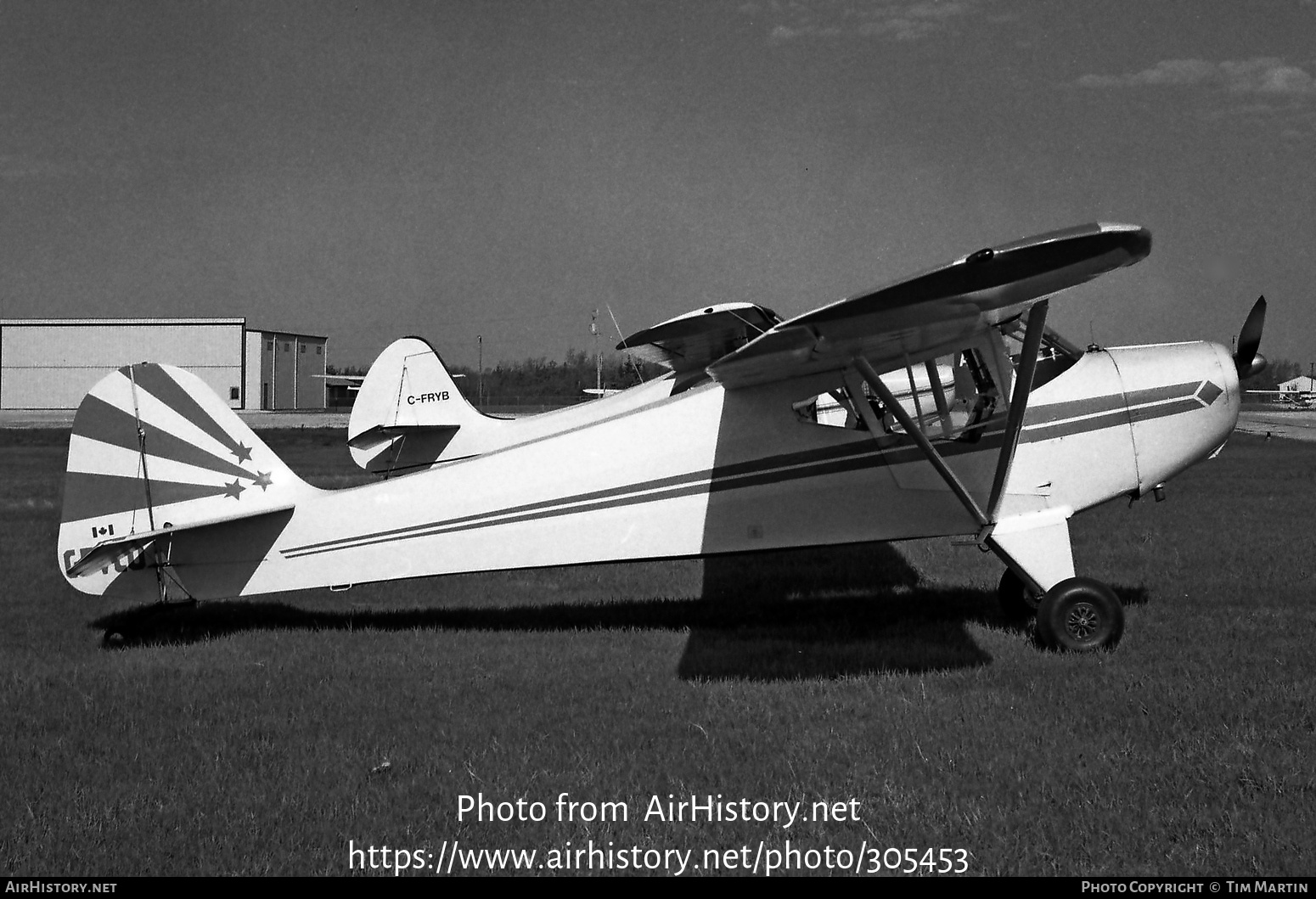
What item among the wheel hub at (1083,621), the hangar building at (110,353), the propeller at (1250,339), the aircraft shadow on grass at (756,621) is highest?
the hangar building at (110,353)

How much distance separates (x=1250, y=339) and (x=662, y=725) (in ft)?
17.5

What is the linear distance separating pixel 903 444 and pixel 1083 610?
1.59 m

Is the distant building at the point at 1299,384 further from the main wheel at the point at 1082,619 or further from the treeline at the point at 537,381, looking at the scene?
the main wheel at the point at 1082,619

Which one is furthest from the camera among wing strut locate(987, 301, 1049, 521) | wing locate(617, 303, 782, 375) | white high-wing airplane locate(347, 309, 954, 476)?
white high-wing airplane locate(347, 309, 954, 476)

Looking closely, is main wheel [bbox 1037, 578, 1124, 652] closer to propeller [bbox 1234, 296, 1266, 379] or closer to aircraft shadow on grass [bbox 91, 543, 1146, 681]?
aircraft shadow on grass [bbox 91, 543, 1146, 681]

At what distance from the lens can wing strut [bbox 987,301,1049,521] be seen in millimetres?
6234

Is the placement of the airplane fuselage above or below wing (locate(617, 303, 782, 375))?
below

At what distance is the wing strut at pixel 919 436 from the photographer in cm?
624

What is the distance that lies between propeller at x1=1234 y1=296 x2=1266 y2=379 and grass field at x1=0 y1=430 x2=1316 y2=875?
186cm

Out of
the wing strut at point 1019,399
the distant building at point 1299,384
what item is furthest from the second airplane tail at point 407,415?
the distant building at point 1299,384

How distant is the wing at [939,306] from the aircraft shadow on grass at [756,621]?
6.32 ft

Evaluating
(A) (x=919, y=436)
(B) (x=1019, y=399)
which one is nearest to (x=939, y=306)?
(A) (x=919, y=436)

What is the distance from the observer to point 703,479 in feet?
23.2

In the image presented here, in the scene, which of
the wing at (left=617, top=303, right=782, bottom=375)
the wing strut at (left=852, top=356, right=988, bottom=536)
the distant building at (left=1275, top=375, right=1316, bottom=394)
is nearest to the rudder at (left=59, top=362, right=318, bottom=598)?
the wing at (left=617, top=303, right=782, bottom=375)
